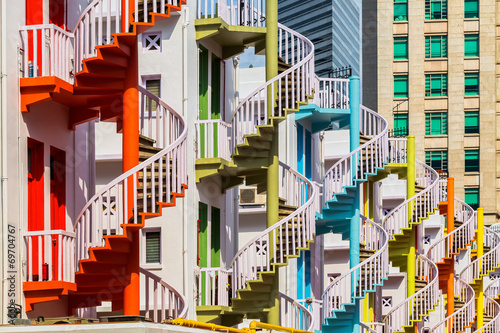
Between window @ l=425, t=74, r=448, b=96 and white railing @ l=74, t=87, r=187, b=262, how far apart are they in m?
63.2

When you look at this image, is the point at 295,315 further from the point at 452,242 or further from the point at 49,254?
the point at 452,242

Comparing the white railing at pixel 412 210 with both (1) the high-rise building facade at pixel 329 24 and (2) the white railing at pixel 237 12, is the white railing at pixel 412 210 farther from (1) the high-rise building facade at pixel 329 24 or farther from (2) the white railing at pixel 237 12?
(1) the high-rise building facade at pixel 329 24

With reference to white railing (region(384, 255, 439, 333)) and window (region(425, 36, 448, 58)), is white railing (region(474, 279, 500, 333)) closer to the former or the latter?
white railing (region(384, 255, 439, 333))

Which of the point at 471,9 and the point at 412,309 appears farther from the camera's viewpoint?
the point at 471,9

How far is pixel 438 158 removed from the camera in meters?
81.1

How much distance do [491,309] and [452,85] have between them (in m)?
21.3

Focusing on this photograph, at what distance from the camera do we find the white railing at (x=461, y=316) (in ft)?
150

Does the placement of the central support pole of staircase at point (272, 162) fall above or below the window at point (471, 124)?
below

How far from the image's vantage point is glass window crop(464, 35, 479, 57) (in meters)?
81.1

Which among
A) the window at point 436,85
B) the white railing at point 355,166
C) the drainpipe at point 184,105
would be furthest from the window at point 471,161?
the drainpipe at point 184,105

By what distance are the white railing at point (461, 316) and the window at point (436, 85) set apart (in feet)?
101

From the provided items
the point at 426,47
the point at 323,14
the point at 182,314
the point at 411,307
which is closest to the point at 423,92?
the point at 426,47

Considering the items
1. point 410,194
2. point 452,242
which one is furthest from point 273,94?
point 452,242

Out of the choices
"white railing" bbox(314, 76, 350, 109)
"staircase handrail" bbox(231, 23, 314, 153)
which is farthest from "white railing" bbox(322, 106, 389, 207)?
"staircase handrail" bbox(231, 23, 314, 153)
